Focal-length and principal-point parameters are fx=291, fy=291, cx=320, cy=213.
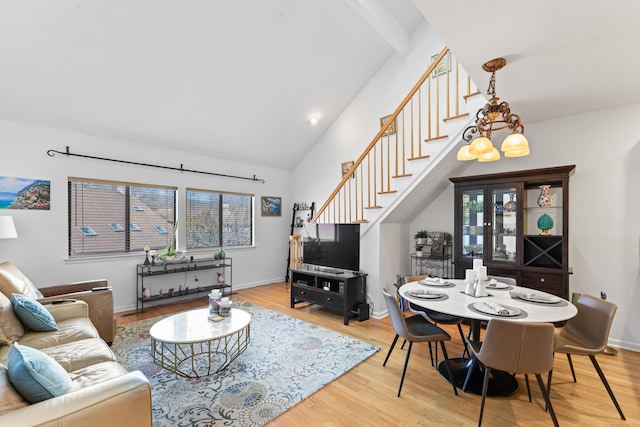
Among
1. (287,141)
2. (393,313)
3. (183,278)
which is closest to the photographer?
(393,313)

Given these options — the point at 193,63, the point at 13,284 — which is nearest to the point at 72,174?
the point at 13,284

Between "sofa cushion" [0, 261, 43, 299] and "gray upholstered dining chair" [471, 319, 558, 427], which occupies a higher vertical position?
"sofa cushion" [0, 261, 43, 299]

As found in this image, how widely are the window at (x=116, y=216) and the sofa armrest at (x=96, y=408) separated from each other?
3.62 meters

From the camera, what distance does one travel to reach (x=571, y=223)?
348 centimetres

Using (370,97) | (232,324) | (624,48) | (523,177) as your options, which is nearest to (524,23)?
(624,48)

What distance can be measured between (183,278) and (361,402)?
3903 mm

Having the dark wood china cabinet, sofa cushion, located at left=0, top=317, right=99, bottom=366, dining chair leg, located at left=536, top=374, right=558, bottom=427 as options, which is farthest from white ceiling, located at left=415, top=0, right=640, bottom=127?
sofa cushion, located at left=0, top=317, right=99, bottom=366

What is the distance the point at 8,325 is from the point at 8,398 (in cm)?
149

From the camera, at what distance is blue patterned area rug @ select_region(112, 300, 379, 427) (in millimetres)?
2047

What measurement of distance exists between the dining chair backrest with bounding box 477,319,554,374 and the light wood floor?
18.2 inches

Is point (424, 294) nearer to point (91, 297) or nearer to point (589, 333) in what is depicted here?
point (589, 333)

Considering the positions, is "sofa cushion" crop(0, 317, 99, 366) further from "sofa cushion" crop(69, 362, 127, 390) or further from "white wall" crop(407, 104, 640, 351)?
"white wall" crop(407, 104, 640, 351)

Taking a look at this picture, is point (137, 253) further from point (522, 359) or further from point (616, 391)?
point (616, 391)

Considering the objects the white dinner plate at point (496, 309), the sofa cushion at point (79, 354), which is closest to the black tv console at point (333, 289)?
the white dinner plate at point (496, 309)
